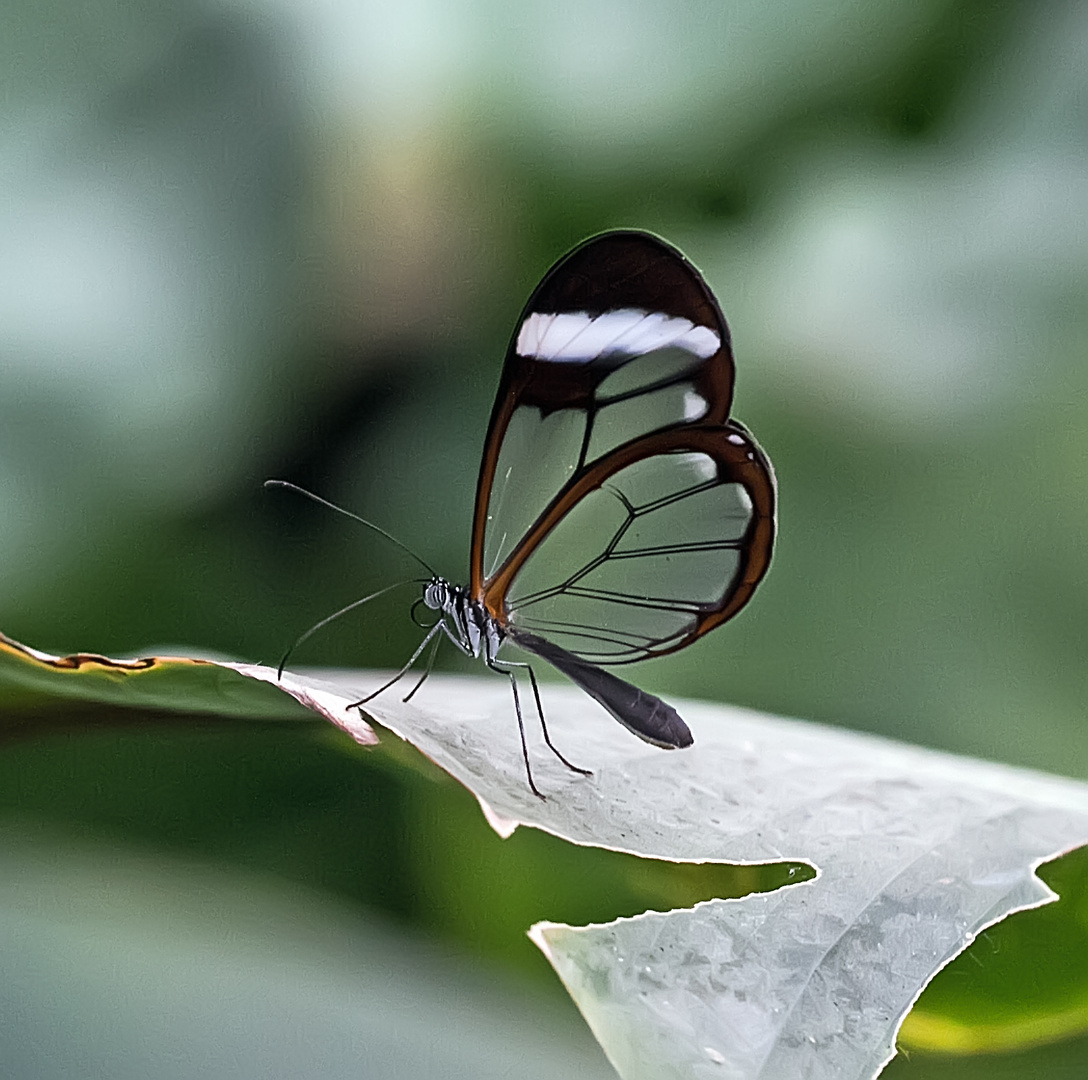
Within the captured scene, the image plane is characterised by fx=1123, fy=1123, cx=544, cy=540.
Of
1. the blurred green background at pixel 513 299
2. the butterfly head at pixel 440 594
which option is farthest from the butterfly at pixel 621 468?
the blurred green background at pixel 513 299


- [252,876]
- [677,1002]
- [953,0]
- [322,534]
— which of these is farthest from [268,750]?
[953,0]

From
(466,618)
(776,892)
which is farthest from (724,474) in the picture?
(776,892)

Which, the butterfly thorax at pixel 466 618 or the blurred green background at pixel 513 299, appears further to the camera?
the blurred green background at pixel 513 299

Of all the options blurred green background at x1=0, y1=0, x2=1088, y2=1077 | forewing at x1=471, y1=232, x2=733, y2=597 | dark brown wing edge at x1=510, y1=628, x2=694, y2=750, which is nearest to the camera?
dark brown wing edge at x1=510, y1=628, x2=694, y2=750

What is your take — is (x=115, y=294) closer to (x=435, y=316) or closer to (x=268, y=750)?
(x=435, y=316)

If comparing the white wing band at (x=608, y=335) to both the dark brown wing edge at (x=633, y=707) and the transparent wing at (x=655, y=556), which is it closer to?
the transparent wing at (x=655, y=556)

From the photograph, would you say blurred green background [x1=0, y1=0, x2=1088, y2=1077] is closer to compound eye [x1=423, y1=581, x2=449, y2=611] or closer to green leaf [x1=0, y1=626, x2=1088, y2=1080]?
compound eye [x1=423, y1=581, x2=449, y2=611]

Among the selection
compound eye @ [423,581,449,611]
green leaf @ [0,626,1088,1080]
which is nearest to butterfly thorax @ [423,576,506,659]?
compound eye @ [423,581,449,611]
